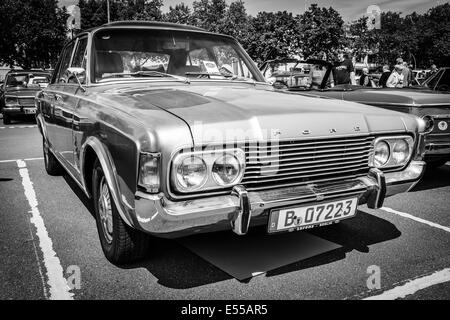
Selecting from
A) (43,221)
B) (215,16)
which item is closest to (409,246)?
(43,221)

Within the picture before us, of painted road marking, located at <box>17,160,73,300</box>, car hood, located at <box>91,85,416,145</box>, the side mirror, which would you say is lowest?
painted road marking, located at <box>17,160,73,300</box>

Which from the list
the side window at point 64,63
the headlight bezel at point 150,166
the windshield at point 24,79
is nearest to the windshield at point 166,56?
the side window at point 64,63

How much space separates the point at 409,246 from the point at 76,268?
102 inches

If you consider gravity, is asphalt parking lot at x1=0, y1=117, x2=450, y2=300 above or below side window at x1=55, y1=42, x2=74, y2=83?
below

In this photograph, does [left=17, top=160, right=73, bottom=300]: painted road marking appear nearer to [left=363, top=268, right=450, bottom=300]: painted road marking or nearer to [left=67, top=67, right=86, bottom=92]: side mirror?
[left=67, top=67, right=86, bottom=92]: side mirror

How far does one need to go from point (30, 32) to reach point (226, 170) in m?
35.0

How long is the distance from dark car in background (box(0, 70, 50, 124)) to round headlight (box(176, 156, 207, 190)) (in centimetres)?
1142

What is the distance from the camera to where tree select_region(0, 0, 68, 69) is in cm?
3119

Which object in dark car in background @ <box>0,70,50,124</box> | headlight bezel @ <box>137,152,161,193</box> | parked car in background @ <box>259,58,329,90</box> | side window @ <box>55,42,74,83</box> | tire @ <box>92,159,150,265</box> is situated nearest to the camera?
headlight bezel @ <box>137,152,161,193</box>

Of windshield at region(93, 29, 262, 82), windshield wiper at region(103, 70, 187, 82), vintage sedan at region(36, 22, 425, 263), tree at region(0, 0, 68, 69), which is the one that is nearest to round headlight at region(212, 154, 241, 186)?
vintage sedan at region(36, 22, 425, 263)

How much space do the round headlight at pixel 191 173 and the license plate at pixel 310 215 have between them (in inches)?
18.7

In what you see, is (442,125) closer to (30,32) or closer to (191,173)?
(191,173)

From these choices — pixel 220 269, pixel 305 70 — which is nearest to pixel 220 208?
pixel 220 269

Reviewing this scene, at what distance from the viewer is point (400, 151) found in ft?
9.67
